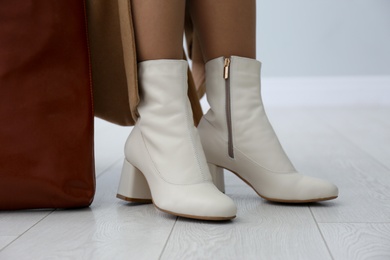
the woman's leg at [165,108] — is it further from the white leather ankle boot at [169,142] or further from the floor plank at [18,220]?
the floor plank at [18,220]

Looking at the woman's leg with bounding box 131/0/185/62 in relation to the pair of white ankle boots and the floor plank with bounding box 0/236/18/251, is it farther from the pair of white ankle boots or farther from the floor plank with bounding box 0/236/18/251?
the floor plank with bounding box 0/236/18/251

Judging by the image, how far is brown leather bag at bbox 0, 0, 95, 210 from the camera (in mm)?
1033

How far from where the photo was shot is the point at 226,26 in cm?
114

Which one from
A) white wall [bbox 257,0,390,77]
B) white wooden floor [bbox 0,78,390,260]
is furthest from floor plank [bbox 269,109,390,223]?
white wall [bbox 257,0,390,77]

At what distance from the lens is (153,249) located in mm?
846

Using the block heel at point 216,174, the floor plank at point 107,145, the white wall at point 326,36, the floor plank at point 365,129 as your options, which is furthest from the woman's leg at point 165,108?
the white wall at point 326,36

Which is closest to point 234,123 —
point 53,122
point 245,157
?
point 245,157

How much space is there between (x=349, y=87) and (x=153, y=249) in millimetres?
3094

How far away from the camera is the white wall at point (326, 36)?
3719 millimetres

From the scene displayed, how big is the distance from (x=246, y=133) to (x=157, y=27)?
0.23 meters

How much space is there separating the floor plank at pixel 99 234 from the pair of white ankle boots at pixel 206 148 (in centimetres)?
4

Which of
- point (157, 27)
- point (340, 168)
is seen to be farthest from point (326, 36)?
point (157, 27)

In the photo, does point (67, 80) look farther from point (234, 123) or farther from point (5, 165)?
point (234, 123)

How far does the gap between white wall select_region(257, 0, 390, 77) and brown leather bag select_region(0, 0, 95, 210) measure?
2.81m
